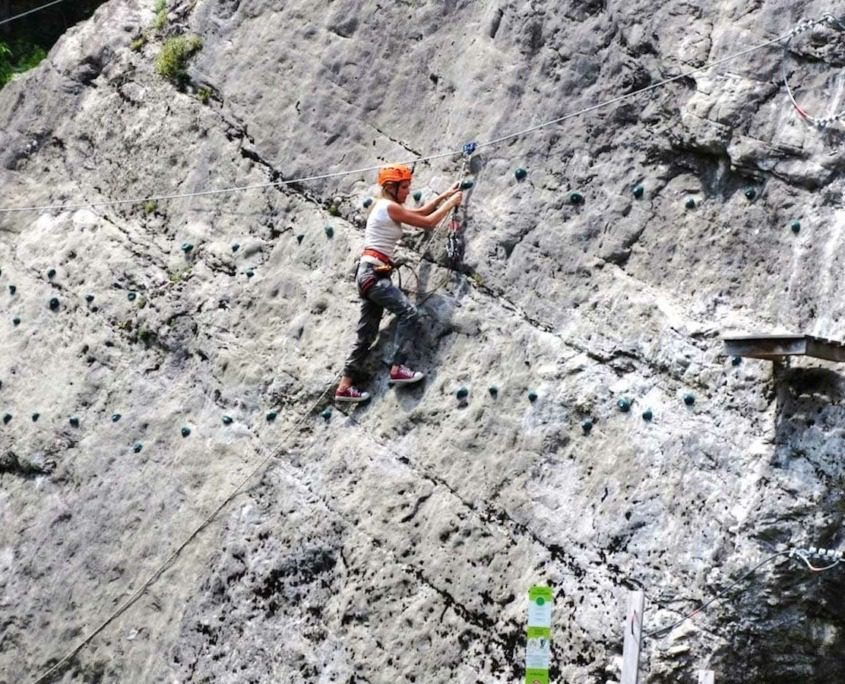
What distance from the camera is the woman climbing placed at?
840 cm

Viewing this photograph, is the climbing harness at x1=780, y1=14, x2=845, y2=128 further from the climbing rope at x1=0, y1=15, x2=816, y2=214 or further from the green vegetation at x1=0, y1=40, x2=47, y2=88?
the green vegetation at x1=0, y1=40, x2=47, y2=88

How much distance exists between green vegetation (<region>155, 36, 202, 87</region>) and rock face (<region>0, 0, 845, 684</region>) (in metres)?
0.09

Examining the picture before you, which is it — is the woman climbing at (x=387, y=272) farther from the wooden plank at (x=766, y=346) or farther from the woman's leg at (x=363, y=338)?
the wooden plank at (x=766, y=346)

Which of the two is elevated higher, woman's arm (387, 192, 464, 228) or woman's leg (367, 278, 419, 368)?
woman's arm (387, 192, 464, 228)

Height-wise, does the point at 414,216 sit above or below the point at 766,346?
below

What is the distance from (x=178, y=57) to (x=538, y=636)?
6.00m

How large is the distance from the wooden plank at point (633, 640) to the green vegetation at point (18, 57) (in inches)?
408

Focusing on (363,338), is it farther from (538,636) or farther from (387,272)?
(538,636)

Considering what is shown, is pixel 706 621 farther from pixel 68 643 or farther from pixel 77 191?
pixel 77 191

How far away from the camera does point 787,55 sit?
7922mm

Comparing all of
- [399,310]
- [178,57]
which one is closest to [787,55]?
[399,310]

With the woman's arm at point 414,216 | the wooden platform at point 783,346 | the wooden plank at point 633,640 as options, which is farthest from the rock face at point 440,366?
the wooden plank at point 633,640

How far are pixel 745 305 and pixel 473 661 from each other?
8.99 feet

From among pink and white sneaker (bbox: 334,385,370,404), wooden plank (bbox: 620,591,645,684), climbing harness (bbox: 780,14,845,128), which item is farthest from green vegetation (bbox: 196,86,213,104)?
wooden plank (bbox: 620,591,645,684)
